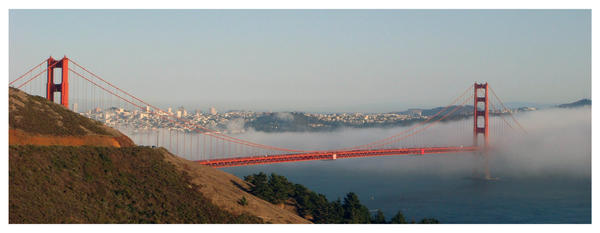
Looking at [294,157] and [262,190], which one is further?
[294,157]

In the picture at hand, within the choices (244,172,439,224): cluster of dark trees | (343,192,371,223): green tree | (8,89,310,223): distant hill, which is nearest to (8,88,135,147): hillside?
(8,89,310,223): distant hill

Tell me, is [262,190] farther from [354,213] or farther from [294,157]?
[294,157]

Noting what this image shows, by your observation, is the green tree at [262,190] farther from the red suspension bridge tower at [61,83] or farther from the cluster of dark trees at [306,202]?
the red suspension bridge tower at [61,83]

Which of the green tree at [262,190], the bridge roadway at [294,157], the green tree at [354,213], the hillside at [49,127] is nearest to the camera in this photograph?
the hillside at [49,127]

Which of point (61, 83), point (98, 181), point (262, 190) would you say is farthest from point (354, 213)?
point (61, 83)

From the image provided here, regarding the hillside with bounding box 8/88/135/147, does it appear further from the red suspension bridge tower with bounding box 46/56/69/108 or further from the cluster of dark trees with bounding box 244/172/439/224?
the cluster of dark trees with bounding box 244/172/439/224

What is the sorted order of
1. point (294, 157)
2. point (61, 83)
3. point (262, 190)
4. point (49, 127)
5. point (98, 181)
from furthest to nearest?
point (294, 157) → point (61, 83) → point (262, 190) → point (49, 127) → point (98, 181)

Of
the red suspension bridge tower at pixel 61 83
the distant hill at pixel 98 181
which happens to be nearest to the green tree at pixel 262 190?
the distant hill at pixel 98 181
